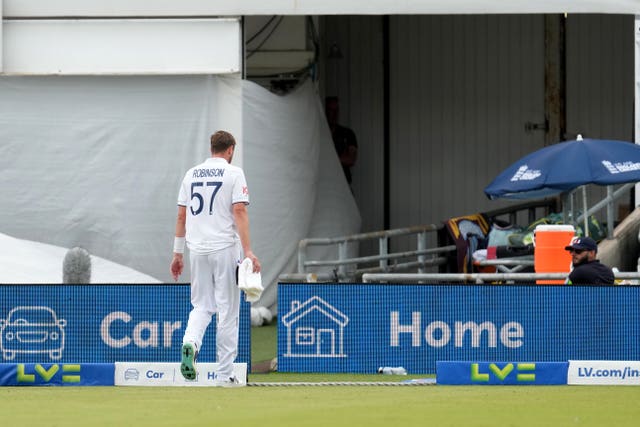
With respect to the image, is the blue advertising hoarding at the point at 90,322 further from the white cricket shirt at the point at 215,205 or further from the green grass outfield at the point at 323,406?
the white cricket shirt at the point at 215,205

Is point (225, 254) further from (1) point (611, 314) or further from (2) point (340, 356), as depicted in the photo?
(1) point (611, 314)

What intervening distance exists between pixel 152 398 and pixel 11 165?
8.80 metres

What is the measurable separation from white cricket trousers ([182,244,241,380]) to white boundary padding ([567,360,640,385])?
7.92ft

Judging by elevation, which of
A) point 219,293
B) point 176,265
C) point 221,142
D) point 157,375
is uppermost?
point 221,142

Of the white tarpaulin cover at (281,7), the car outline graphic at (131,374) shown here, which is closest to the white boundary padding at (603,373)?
the car outline graphic at (131,374)

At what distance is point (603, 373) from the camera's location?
11.0 metres

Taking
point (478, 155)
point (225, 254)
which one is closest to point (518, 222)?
point (478, 155)

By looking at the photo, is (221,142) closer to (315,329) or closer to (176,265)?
(176,265)

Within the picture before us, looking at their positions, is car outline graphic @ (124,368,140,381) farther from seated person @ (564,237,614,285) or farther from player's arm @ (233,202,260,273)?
seated person @ (564,237,614,285)

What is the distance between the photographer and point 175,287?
12359 millimetres

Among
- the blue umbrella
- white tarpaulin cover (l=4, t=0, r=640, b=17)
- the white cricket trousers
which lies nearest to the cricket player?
the white cricket trousers

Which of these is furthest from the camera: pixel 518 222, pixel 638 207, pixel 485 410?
pixel 518 222

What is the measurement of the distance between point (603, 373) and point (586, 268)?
1721mm

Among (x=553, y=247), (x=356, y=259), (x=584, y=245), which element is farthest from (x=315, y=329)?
(x=356, y=259)
